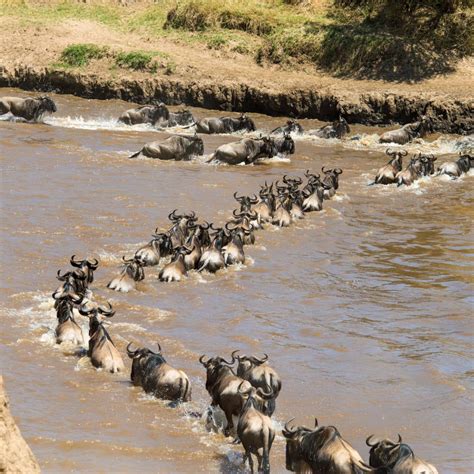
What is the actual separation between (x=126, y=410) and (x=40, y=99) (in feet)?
56.7

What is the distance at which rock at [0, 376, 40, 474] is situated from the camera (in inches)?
247

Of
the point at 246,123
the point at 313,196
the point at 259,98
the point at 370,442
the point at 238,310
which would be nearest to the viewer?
the point at 370,442

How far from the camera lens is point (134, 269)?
13180 millimetres

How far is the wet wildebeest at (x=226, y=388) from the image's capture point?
8750 millimetres

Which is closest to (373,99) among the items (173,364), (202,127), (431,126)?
(431,126)

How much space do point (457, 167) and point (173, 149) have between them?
231 inches

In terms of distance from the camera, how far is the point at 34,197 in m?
17.6

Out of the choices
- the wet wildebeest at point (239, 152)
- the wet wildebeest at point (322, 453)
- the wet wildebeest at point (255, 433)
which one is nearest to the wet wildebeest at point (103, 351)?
the wet wildebeest at point (255, 433)

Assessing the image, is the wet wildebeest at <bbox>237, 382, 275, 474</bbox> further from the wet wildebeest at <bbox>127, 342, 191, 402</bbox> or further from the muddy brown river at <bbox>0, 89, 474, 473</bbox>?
the wet wildebeest at <bbox>127, 342, 191, 402</bbox>

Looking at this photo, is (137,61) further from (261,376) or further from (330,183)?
(261,376)

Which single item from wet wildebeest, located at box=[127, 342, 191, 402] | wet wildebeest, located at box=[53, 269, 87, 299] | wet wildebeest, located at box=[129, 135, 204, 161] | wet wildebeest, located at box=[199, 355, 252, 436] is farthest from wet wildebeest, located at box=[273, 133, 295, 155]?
wet wildebeest, located at box=[199, 355, 252, 436]

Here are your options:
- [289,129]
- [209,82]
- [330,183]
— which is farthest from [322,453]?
[209,82]

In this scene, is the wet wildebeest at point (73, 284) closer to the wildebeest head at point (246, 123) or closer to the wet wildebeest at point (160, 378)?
the wet wildebeest at point (160, 378)

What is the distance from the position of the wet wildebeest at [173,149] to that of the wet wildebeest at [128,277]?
29.2 feet
